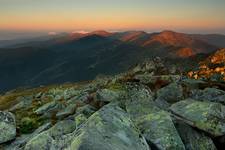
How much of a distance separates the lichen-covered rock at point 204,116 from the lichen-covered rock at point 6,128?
12.7 meters

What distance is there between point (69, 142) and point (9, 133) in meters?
12.6

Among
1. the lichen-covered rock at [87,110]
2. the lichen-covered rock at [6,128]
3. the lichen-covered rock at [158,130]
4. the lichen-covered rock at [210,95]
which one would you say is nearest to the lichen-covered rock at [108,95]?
the lichen-covered rock at [87,110]

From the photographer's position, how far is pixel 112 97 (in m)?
29.9

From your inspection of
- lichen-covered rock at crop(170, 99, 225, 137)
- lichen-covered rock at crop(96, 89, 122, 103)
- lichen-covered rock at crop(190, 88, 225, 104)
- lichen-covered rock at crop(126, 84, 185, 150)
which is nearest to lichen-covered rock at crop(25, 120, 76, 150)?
lichen-covered rock at crop(126, 84, 185, 150)

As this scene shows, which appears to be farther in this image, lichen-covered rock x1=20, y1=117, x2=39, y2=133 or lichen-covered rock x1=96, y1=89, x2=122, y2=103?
lichen-covered rock x1=96, y1=89, x2=122, y2=103

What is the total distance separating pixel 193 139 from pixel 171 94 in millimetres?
12442

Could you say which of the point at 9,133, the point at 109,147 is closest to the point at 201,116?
the point at 109,147

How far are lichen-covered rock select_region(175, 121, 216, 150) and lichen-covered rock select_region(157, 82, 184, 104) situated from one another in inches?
433

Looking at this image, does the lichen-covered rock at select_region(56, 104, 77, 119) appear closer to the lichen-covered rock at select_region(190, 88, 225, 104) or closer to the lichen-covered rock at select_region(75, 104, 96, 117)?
the lichen-covered rock at select_region(75, 104, 96, 117)

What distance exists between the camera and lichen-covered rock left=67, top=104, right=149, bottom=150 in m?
13.6

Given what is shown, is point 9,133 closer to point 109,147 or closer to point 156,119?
point 156,119

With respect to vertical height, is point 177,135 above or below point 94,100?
above

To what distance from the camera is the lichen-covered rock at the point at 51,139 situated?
17891mm

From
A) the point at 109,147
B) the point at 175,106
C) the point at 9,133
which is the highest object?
the point at 109,147
